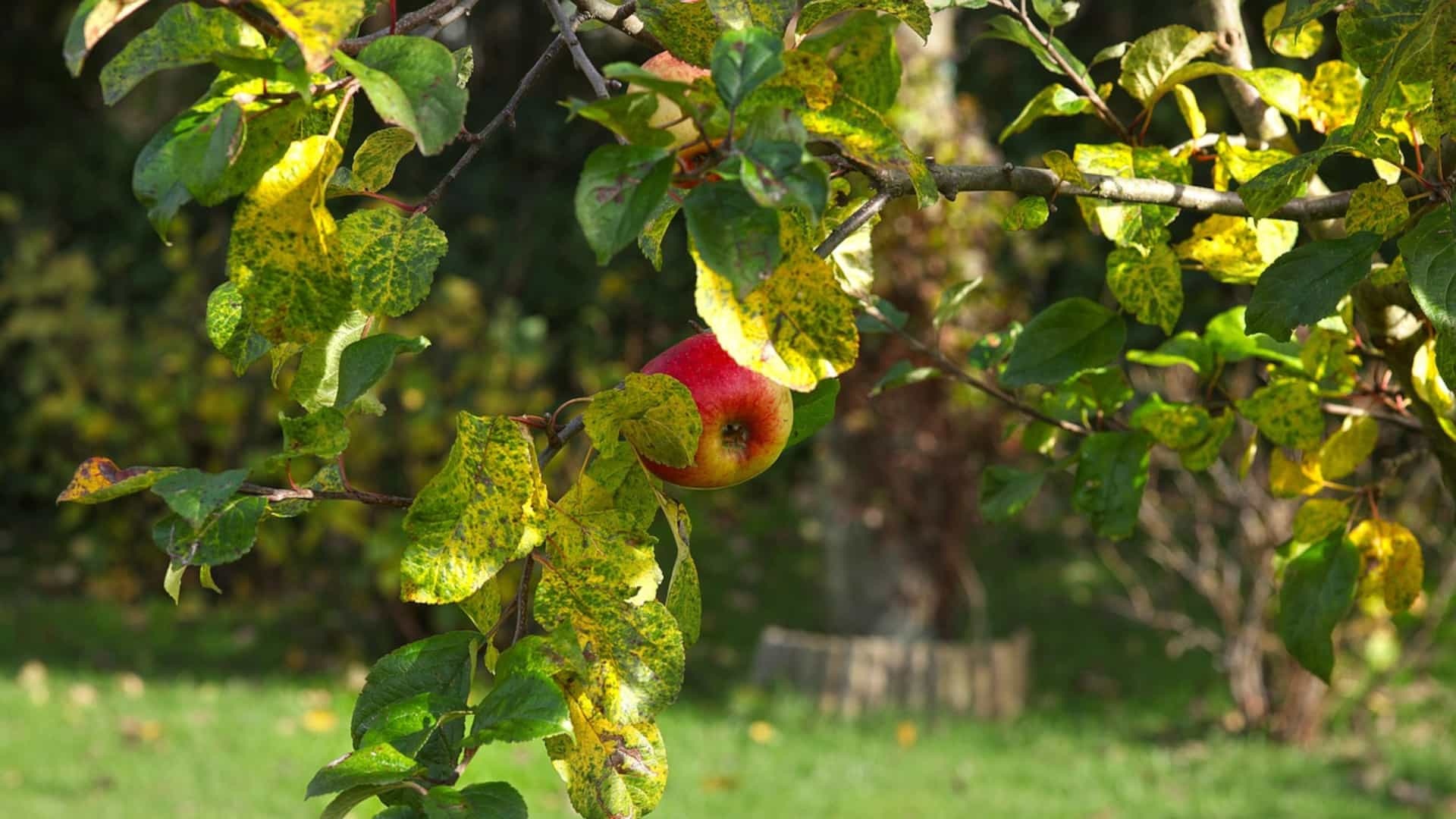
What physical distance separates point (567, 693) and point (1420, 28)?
0.62 m

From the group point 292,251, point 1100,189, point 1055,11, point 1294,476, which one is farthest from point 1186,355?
point 292,251

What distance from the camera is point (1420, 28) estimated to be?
0.83m

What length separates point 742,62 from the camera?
655 mm

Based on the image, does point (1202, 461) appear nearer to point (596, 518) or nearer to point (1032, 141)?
point (596, 518)

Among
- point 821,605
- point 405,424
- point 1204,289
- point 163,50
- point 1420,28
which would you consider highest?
point 1420,28

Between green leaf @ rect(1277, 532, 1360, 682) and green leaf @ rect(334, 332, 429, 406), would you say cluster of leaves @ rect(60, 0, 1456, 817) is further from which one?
green leaf @ rect(1277, 532, 1360, 682)

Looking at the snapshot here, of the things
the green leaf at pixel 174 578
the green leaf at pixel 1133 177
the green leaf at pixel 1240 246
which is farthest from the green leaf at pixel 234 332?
the green leaf at pixel 1240 246

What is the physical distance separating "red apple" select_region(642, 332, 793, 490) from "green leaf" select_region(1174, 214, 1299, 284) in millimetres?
420

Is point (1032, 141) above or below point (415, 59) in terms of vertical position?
below

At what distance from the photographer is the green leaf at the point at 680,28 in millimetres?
823

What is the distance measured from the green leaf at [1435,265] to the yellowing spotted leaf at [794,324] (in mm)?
383

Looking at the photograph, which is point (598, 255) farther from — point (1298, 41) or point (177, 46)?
point (1298, 41)

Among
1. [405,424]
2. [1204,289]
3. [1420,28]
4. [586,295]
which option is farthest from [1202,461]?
[586,295]

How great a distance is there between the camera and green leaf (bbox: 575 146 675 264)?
0.65 m
